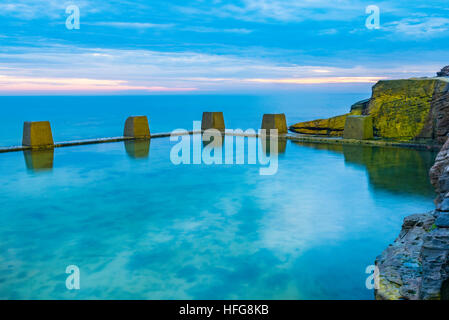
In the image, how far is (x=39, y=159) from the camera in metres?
12.5

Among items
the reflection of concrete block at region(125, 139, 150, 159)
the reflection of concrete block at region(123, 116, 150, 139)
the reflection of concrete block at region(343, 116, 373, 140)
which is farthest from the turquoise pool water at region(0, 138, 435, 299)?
the reflection of concrete block at region(123, 116, 150, 139)

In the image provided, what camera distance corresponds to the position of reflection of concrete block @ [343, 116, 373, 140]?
1505cm

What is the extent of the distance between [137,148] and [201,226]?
29.6 feet

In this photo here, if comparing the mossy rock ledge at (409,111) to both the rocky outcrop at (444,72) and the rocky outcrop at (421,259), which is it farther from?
the rocky outcrop at (421,259)

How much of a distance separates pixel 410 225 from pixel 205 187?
4.44m

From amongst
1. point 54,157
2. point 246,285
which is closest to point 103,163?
point 54,157

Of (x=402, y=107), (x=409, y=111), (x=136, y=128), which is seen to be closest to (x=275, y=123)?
(x=402, y=107)

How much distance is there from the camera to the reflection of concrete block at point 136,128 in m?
17.0

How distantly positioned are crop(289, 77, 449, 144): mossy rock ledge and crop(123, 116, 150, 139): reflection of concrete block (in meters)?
7.57

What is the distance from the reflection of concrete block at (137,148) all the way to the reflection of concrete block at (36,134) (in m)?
2.73

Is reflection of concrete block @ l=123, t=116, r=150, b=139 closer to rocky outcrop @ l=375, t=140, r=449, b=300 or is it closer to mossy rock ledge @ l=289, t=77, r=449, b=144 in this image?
mossy rock ledge @ l=289, t=77, r=449, b=144

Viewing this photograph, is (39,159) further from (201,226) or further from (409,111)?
(409,111)

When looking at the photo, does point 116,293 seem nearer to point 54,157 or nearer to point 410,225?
point 410,225

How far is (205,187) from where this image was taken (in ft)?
29.8
